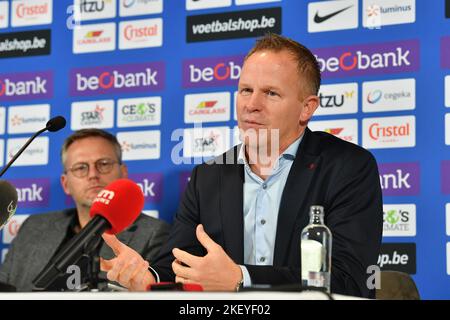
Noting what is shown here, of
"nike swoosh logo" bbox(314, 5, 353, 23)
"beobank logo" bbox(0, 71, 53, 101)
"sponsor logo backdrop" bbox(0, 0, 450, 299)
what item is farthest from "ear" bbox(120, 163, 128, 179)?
"nike swoosh logo" bbox(314, 5, 353, 23)

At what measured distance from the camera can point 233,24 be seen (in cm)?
415

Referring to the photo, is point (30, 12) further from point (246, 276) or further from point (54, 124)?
point (246, 276)

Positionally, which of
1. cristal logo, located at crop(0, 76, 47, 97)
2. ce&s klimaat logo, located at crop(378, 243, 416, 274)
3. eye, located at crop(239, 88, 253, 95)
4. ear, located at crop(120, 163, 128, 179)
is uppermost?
cristal logo, located at crop(0, 76, 47, 97)

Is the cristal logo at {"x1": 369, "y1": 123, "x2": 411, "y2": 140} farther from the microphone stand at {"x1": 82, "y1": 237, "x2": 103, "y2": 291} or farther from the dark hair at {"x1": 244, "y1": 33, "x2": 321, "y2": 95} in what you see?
the microphone stand at {"x1": 82, "y1": 237, "x2": 103, "y2": 291}

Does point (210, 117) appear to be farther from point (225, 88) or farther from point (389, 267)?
point (389, 267)

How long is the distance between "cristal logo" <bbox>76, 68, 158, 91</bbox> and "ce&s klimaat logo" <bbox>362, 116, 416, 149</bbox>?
50.3 inches

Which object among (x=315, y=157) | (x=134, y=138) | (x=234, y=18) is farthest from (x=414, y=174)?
(x=134, y=138)

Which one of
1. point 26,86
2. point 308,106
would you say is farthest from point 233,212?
point 26,86

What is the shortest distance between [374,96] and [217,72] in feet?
2.98

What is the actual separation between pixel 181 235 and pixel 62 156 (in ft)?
5.16

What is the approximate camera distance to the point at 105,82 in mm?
4430

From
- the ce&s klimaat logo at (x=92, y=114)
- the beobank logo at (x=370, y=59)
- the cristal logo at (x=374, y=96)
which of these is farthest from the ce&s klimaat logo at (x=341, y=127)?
the ce&s klimaat logo at (x=92, y=114)

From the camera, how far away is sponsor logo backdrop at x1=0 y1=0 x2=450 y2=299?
3656mm

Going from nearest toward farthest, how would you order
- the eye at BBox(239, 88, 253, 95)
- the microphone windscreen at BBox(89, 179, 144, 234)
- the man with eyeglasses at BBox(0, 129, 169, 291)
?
1. the microphone windscreen at BBox(89, 179, 144, 234)
2. the eye at BBox(239, 88, 253, 95)
3. the man with eyeglasses at BBox(0, 129, 169, 291)
